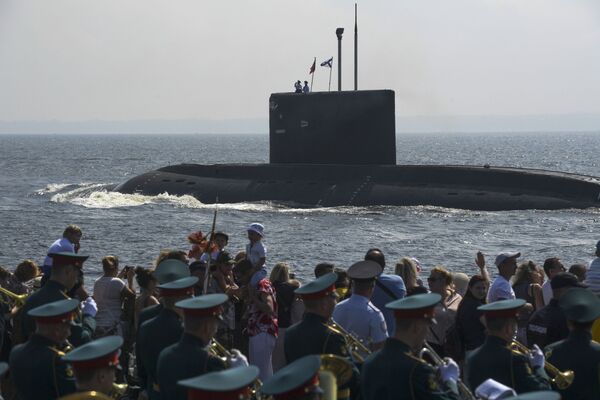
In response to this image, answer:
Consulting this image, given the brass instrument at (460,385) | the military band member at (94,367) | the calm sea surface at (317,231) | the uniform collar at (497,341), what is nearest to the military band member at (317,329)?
the brass instrument at (460,385)

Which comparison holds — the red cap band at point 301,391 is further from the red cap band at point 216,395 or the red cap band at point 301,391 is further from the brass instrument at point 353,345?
the brass instrument at point 353,345

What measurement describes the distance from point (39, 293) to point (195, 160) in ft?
361

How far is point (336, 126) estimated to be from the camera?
30.0m

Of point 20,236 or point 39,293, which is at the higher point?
point 39,293

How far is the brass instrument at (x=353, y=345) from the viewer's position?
21.0ft

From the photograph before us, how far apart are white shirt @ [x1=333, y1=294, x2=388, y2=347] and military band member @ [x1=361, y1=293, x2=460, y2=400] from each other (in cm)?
144

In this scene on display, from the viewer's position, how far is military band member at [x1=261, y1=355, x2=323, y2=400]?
14.6 ft

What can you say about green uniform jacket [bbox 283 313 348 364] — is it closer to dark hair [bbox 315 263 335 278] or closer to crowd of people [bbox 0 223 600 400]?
crowd of people [bbox 0 223 600 400]

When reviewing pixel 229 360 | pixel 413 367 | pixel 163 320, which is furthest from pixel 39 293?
pixel 413 367

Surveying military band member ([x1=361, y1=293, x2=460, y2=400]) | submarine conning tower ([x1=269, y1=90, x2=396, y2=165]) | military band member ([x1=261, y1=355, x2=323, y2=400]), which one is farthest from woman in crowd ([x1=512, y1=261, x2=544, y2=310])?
submarine conning tower ([x1=269, y1=90, x2=396, y2=165])

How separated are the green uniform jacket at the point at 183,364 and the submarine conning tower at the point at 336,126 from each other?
79.0 ft

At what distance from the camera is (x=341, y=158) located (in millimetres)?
30719

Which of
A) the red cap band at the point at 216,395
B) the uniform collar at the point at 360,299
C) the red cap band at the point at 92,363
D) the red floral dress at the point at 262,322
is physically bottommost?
the red floral dress at the point at 262,322

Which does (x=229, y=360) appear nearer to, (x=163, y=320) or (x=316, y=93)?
(x=163, y=320)
